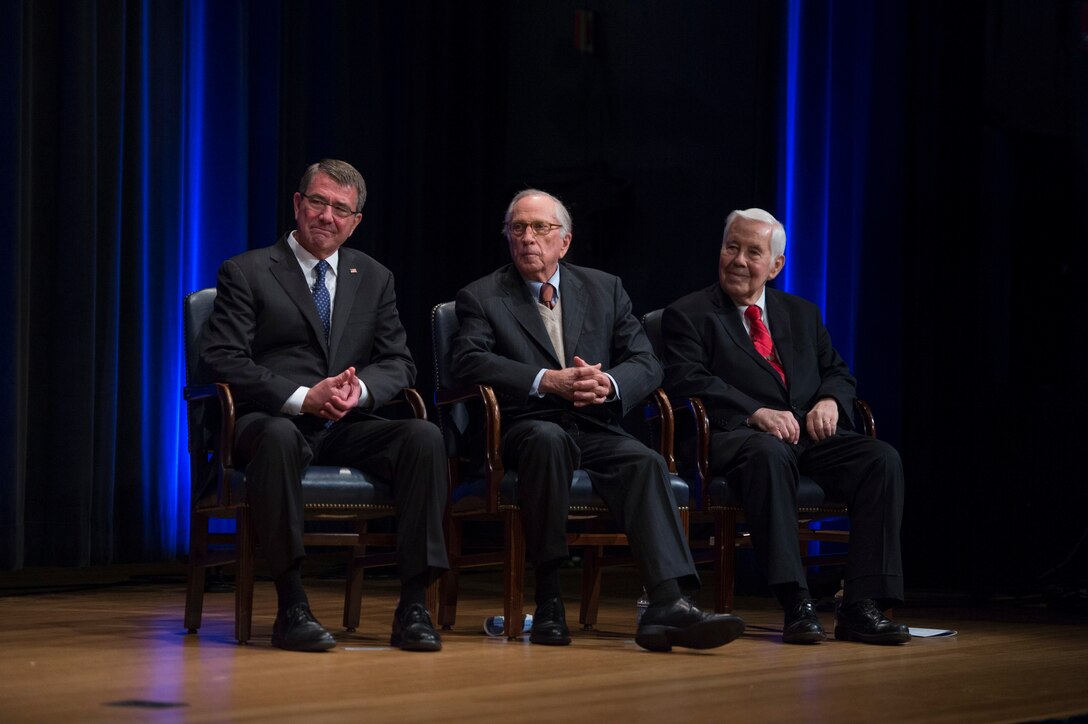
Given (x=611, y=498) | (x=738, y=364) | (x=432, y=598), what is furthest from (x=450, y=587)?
(x=738, y=364)

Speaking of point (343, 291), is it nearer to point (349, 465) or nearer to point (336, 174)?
point (336, 174)

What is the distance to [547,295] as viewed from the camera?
378 centimetres

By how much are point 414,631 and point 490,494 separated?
0.43 m

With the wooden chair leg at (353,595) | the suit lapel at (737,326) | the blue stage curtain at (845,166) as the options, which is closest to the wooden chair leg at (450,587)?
the wooden chair leg at (353,595)

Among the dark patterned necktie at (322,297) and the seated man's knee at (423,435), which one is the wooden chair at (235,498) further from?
the dark patterned necktie at (322,297)

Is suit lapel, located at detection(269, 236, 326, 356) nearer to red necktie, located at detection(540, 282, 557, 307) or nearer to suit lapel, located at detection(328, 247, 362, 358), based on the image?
suit lapel, located at detection(328, 247, 362, 358)

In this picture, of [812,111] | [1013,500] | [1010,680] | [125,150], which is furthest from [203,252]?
[1010,680]

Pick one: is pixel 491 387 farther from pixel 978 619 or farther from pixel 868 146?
pixel 868 146

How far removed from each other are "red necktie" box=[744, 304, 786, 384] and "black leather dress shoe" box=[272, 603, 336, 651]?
61.0 inches

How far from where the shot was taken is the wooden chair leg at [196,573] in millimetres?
3420

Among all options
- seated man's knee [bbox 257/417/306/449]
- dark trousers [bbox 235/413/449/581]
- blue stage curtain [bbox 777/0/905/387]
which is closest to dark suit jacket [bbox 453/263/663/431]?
dark trousers [bbox 235/413/449/581]

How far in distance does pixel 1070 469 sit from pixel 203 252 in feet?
11.5

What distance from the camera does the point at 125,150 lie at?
5.57 meters

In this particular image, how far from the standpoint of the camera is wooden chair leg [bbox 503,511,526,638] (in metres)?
3.39
